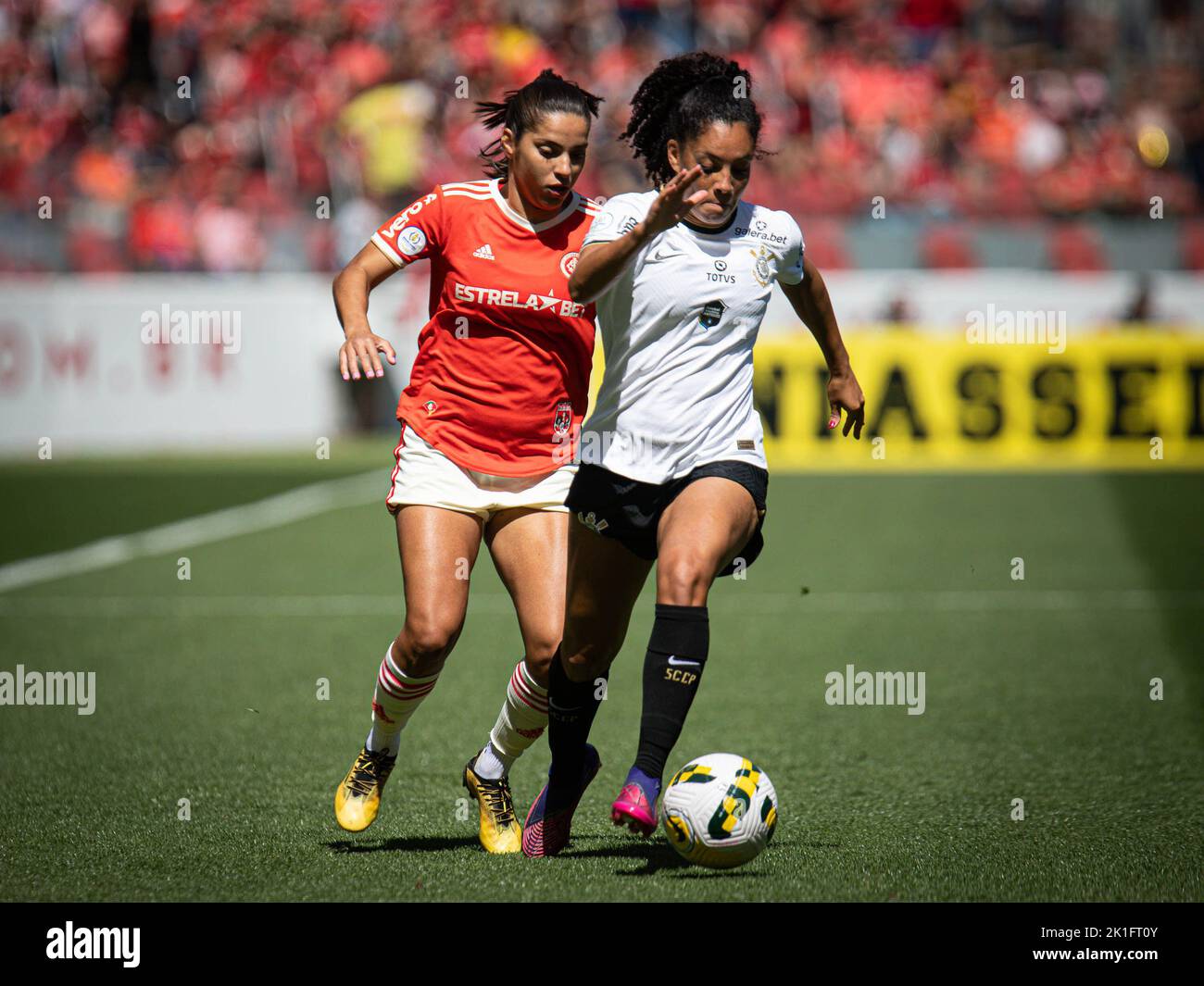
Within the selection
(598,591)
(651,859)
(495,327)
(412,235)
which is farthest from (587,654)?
(412,235)

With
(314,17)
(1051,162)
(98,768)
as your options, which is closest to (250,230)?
(314,17)

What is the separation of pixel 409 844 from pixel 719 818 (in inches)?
44.7

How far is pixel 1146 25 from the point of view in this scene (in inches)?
907

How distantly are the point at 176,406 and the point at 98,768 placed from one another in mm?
13044

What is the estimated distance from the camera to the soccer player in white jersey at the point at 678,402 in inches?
192

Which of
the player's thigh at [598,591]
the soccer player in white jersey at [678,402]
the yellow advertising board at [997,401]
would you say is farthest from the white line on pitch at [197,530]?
the soccer player in white jersey at [678,402]

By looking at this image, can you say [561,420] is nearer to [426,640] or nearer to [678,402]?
[678,402]

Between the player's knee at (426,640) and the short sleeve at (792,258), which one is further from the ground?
the short sleeve at (792,258)

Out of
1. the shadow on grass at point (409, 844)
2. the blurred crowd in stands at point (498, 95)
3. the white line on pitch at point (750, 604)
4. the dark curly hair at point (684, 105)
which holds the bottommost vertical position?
the white line on pitch at point (750, 604)

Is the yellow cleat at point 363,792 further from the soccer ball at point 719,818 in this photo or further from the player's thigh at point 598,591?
the soccer ball at point 719,818

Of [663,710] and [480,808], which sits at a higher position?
[663,710]

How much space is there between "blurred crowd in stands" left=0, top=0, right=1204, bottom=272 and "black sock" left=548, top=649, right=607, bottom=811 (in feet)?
46.7

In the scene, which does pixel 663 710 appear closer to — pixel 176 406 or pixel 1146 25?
pixel 176 406

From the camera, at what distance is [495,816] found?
5.61m
